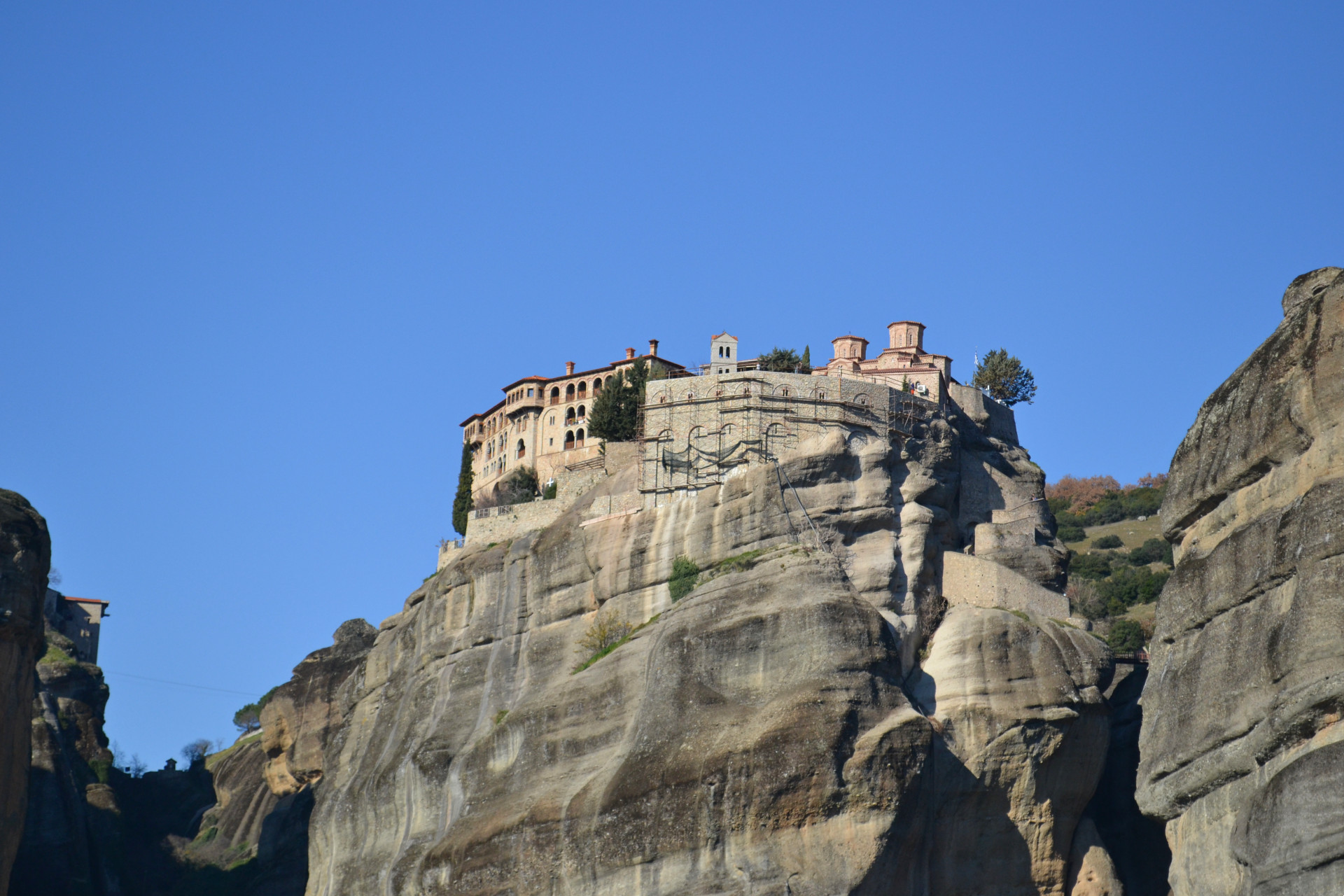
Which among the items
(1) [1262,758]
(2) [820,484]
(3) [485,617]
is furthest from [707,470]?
(1) [1262,758]

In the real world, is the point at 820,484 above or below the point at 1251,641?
above

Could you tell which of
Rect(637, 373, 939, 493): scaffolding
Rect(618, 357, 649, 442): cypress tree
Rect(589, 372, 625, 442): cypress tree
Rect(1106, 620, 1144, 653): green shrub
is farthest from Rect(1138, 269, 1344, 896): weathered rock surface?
Rect(589, 372, 625, 442): cypress tree

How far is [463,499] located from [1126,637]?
2971 cm

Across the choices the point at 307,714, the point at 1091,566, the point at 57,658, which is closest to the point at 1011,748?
the point at 307,714

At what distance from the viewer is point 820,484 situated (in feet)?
216

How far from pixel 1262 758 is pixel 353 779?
130 feet

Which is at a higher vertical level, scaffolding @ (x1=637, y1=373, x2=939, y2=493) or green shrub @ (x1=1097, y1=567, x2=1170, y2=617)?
green shrub @ (x1=1097, y1=567, x2=1170, y2=617)

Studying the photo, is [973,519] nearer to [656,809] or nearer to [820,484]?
[820,484]

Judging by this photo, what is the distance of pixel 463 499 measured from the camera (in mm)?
90000

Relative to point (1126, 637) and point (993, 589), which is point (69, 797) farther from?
point (1126, 637)

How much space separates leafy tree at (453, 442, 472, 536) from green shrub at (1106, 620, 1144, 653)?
2751cm

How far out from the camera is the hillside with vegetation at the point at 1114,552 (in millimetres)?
85812

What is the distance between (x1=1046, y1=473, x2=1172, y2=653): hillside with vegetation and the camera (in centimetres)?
8581

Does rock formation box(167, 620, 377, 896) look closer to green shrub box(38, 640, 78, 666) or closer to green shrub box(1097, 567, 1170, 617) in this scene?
green shrub box(38, 640, 78, 666)
